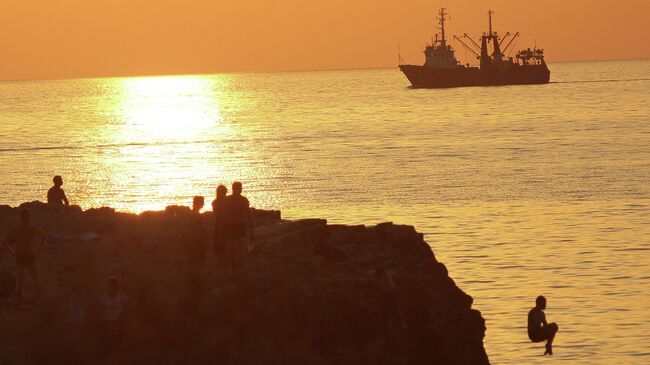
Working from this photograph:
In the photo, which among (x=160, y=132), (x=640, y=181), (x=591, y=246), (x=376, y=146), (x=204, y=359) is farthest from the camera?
(x=160, y=132)

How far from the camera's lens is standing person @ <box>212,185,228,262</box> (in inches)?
872

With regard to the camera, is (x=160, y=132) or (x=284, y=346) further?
(x=160, y=132)

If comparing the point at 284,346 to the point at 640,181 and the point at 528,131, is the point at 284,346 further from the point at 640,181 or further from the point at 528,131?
the point at 528,131

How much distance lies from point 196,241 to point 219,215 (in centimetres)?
103

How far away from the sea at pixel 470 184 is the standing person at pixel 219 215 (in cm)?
717

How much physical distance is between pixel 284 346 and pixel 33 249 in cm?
457

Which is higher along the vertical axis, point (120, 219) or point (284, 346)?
point (120, 219)

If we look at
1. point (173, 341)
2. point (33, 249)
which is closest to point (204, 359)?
point (173, 341)

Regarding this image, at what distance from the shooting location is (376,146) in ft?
341

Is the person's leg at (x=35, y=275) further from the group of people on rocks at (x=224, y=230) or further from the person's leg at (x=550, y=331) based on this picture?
the person's leg at (x=550, y=331)

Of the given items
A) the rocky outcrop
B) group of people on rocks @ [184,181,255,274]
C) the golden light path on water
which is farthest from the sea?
group of people on rocks @ [184,181,255,274]

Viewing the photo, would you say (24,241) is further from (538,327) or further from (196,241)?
(538,327)

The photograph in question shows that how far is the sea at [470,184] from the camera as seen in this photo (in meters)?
32.8

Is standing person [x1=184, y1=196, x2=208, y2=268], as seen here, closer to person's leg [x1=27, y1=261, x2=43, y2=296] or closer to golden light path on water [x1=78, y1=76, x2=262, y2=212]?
person's leg [x1=27, y1=261, x2=43, y2=296]
